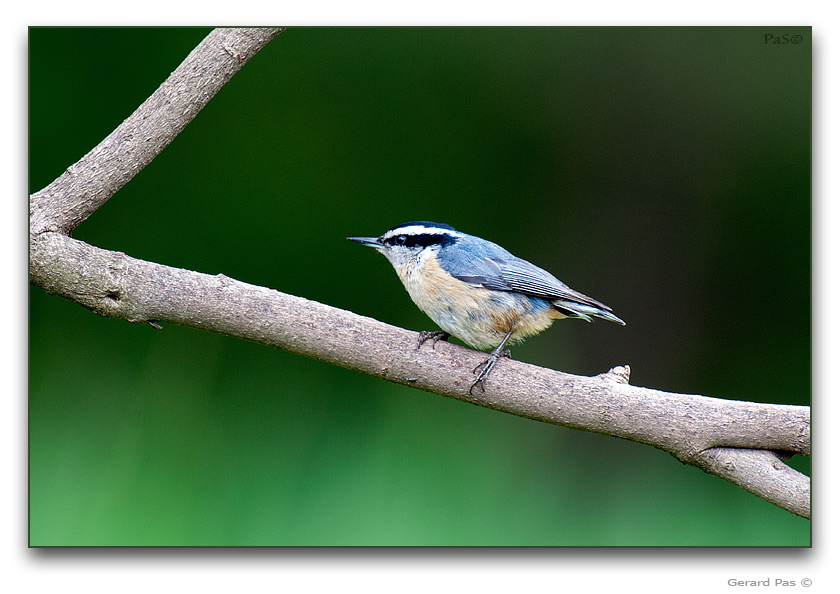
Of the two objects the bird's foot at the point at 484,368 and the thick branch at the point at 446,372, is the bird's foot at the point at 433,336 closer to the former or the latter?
the thick branch at the point at 446,372

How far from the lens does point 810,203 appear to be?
A: 2072 mm

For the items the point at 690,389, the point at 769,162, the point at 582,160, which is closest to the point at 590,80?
the point at 582,160

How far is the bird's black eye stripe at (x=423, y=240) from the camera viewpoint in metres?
2.03

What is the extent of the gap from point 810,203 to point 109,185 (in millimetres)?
2067

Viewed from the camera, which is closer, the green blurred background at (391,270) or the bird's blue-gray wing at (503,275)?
the bird's blue-gray wing at (503,275)

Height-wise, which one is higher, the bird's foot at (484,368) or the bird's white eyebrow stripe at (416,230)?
the bird's white eyebrow stripe at (416,230)

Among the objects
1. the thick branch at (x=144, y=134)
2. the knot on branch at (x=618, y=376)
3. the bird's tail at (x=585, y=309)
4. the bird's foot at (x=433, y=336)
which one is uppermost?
the thick branch at (x=144, y=134)

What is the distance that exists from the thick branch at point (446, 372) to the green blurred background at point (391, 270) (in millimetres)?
290

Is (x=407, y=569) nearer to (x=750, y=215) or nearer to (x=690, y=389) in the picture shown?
(x=690, y=389)

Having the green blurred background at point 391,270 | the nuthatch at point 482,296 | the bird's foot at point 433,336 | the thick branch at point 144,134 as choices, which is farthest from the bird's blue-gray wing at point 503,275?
the thick branch at point 144,134

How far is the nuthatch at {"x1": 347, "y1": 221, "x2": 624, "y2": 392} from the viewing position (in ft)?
6.29

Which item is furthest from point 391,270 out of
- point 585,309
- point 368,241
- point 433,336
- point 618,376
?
point 618,376

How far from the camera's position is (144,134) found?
204 centimetres

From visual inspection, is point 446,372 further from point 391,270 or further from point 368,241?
point 391,270
